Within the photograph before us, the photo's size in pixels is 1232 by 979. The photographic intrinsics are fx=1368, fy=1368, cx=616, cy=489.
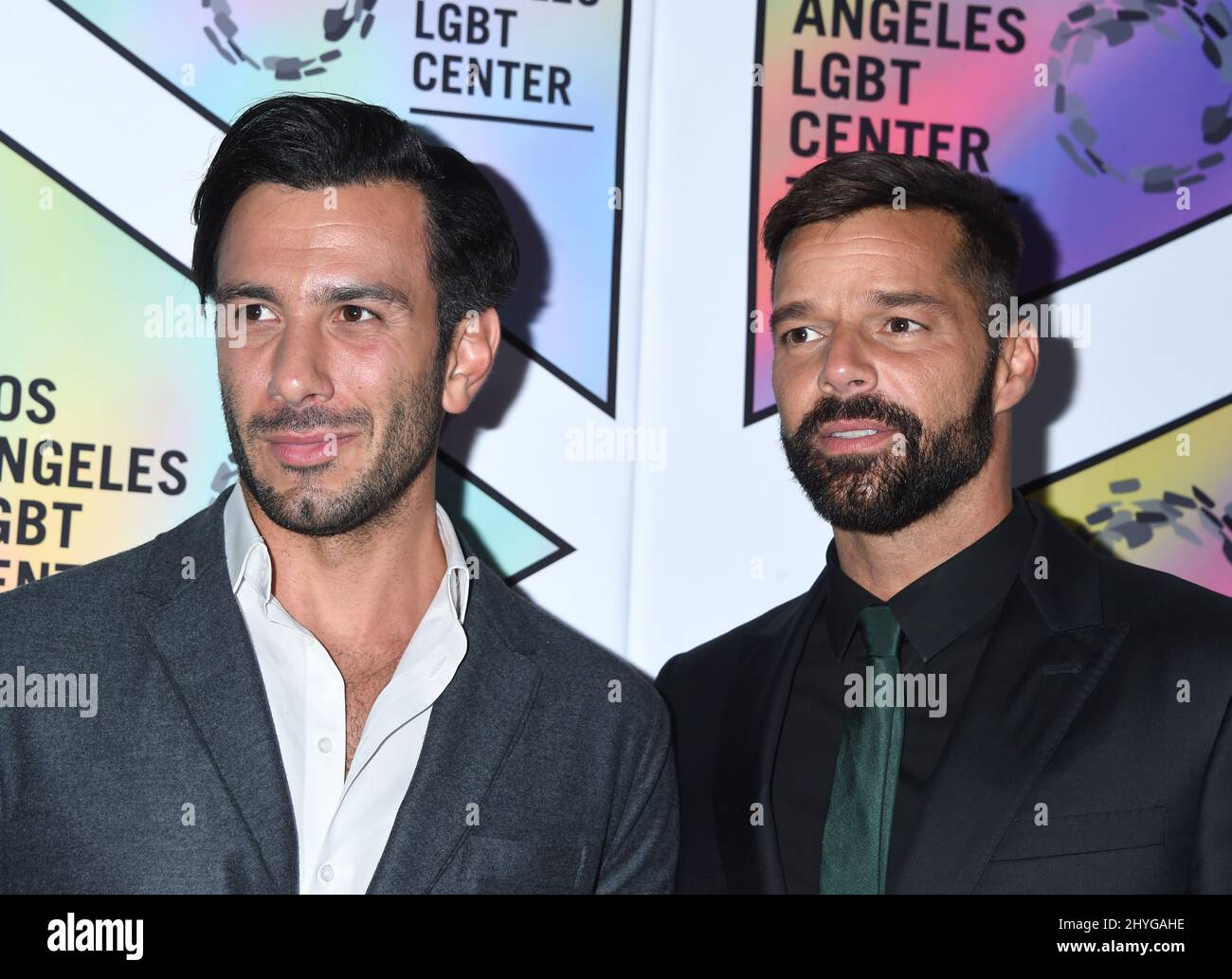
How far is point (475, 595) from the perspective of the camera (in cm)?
282

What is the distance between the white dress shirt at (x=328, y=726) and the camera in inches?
94.3

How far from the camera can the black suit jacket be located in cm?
246

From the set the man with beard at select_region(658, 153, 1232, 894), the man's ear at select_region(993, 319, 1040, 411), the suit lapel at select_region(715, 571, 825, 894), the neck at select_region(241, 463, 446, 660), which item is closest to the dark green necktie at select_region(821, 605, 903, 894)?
the man with beard at select_region(658, 153, 1232, 894)

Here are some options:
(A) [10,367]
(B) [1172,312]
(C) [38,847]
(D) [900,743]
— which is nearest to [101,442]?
(A) [10,367]

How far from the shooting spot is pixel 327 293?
260 centimetres

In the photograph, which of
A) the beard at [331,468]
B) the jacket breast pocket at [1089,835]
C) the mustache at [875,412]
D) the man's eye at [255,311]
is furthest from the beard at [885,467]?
the man's eye at [255,311]

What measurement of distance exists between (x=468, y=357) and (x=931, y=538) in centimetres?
→ 104

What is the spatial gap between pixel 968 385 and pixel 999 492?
0.24 metres

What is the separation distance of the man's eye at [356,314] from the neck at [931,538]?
3.60 ft

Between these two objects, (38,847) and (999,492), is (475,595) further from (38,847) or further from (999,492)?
(999,492)

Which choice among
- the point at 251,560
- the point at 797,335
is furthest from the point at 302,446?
the point at 797,335

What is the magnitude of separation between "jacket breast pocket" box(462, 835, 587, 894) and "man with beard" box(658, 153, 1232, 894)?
0.36 meters

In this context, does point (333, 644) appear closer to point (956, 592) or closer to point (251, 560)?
point (251, 560)

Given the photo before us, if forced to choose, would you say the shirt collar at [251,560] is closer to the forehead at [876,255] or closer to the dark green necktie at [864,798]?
the dark green necktie at [864,798]
